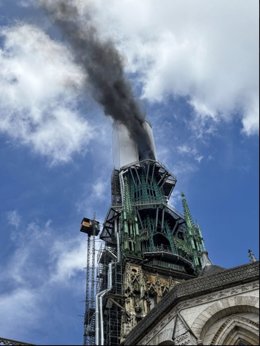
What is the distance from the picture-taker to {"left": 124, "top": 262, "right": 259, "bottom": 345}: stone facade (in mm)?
18562

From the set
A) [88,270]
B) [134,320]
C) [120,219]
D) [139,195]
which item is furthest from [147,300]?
[139,195]

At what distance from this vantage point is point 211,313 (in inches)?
758

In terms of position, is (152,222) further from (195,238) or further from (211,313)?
(211,313)

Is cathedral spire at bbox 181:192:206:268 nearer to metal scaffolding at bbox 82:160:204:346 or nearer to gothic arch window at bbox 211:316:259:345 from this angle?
metal scaffolding at bbox 82:160:204:346

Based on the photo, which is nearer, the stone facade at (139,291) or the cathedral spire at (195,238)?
the stone facade at (139,291)

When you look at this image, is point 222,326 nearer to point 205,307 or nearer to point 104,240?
point 205,307

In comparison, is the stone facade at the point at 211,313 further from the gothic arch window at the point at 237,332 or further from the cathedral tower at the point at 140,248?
the cathedral tower at the point at 140,248

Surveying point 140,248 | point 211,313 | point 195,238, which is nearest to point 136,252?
point 140,248

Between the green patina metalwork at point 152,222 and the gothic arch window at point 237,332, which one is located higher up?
the green patina metalwork at point 152,222

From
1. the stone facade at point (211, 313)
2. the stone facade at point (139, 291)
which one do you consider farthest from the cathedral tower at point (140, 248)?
the stone facade at point (211, 313)

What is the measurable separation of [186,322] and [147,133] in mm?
44569

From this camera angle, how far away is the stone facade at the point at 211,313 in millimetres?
18562

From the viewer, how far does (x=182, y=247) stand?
162 feet

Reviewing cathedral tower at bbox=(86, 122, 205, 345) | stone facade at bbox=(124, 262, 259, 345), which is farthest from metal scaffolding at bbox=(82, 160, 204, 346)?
stone facade at bbox=(124, 262, 259, 345)
